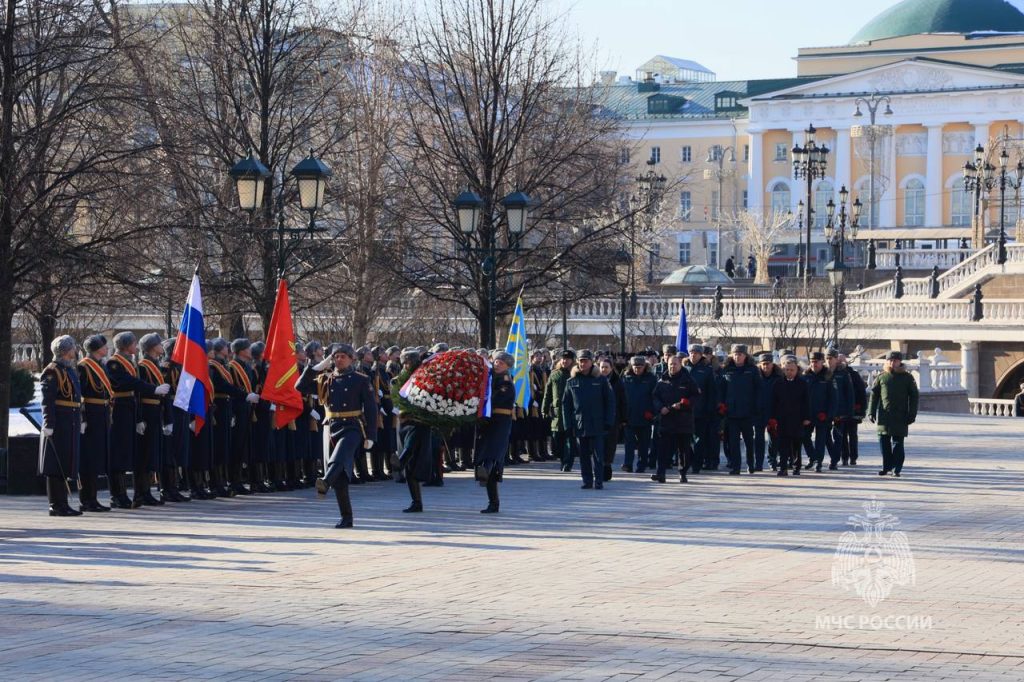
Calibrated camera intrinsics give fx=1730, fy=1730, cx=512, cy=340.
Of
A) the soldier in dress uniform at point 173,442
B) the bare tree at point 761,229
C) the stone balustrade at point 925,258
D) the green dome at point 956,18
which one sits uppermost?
the green dome at point 956,18

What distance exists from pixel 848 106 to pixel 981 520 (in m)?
92.4

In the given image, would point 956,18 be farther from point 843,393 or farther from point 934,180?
point 843,393

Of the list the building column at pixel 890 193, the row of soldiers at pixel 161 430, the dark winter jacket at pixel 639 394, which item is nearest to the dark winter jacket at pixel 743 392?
the dark winter jacket at pixel 639 394

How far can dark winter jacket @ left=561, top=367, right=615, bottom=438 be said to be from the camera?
70.7ft

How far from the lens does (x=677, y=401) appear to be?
23172mm

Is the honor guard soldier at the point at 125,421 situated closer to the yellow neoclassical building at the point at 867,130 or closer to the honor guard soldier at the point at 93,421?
the honor guard soldier at the point at 93,421

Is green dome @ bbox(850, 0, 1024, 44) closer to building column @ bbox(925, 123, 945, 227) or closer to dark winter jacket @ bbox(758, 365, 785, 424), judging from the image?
building column @ bbox(925, 123, 945, 227)

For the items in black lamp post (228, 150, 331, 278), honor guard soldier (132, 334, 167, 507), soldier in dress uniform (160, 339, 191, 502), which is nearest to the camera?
honor guard soldier (132, 334, 167, 507)

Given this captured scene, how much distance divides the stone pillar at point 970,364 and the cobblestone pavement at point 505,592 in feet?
106

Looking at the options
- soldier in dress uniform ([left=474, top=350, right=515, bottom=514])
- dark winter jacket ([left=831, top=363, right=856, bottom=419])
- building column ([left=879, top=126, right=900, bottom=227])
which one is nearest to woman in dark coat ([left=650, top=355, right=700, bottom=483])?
dark winter jacket ([left=831, top=363, right=856, bottom=419])

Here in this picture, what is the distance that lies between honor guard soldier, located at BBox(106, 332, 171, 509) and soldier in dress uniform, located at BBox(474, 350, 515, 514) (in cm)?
360

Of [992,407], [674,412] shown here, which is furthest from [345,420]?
[992,407]

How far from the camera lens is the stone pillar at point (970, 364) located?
171 ft

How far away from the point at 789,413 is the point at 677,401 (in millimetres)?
2520
